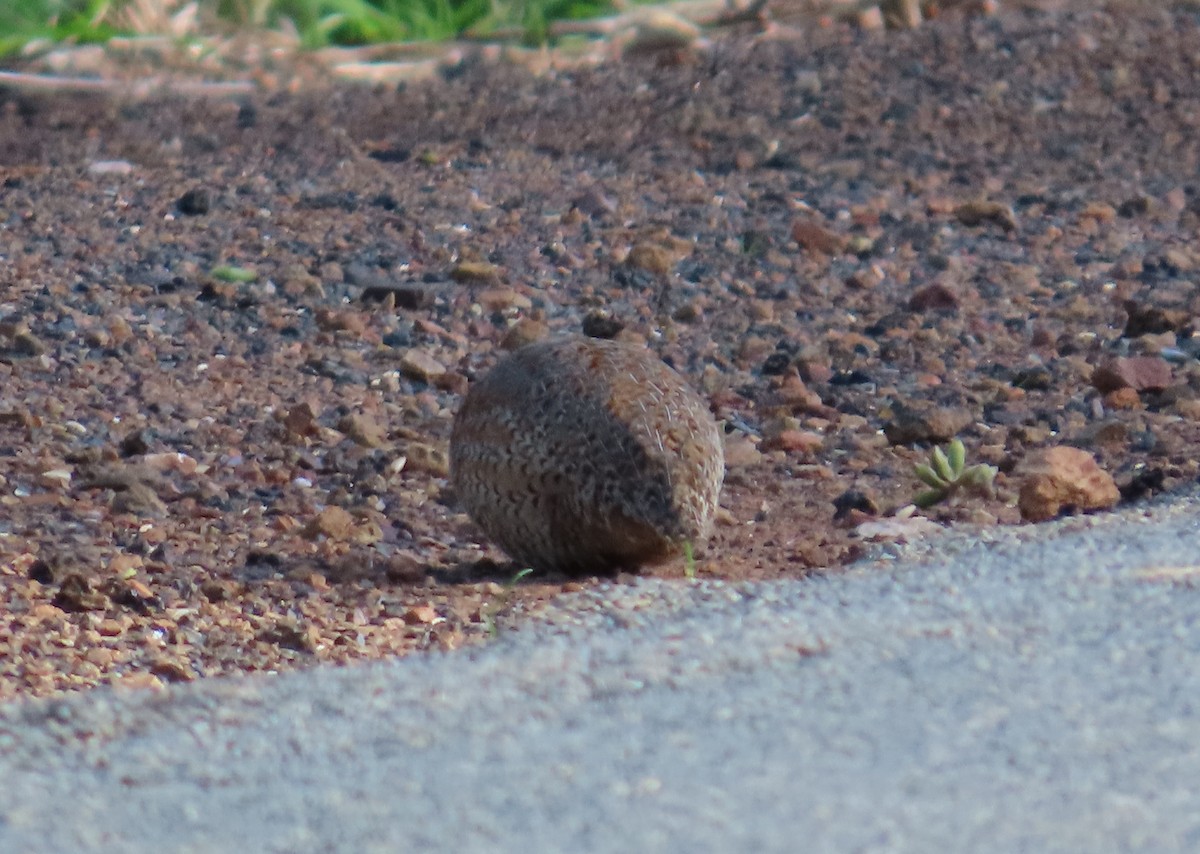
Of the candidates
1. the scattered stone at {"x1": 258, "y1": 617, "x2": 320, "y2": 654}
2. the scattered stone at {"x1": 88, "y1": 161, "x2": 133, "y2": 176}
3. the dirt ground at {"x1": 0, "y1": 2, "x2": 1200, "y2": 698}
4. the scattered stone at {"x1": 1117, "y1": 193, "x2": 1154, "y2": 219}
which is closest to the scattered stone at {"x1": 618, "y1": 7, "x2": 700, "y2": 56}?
the dirt ground at {"x1": 0, "y1": 2, "x2": 1200, "y2": 698}

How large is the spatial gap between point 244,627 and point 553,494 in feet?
2.75

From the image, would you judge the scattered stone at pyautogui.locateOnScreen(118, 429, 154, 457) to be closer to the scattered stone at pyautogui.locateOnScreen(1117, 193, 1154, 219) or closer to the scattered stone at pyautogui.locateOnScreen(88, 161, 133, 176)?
the scattered stone at pyautogui.locateOnScreen(88, 161, 133, 176)

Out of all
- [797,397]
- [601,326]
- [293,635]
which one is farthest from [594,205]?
[293,635]

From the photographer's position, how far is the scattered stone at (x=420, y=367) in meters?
7.86

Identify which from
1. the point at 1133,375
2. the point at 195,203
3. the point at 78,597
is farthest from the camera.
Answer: the point at 195,203

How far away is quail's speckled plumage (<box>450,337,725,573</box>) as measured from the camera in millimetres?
5246

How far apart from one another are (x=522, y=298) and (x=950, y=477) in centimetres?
281

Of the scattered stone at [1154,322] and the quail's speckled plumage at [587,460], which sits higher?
the quail's speckled plumage at [587,460]

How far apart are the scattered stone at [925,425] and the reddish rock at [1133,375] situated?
615 mm

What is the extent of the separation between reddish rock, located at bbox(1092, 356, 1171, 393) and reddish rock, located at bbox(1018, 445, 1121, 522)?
1484 millimetres

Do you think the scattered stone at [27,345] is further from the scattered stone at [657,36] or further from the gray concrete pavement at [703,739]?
the scattered stone at [657,36]

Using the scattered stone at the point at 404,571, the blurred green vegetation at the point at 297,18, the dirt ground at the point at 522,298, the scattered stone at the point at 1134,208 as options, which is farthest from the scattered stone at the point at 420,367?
the blurred green vegetation at the point at 297,18

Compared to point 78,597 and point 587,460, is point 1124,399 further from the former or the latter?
point 78,597

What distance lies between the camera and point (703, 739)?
11.6 ft
